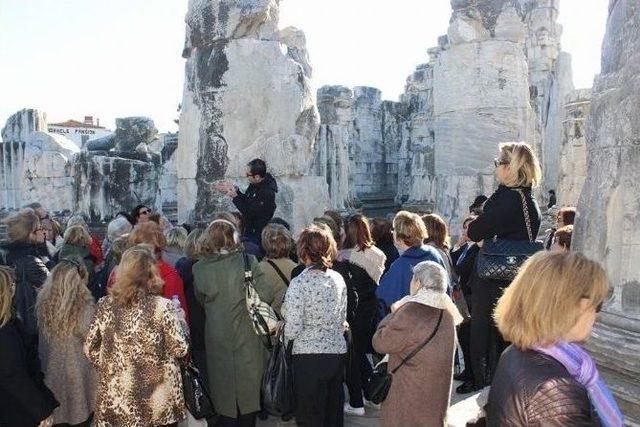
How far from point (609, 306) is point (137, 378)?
241cm

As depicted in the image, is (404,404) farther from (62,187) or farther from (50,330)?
(62,187)

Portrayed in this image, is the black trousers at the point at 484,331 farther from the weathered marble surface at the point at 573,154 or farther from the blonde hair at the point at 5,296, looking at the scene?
the weathered marble surface at the point at 573,154

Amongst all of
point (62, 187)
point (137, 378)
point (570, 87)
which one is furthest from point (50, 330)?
point (570, 87)

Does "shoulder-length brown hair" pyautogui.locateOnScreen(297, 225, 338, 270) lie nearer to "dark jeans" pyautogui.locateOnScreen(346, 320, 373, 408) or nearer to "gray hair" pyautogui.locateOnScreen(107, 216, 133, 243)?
"dark jeans" pyautogui.locateOnScreen(346, 320, 373, 408)

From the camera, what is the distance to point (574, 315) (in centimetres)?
182

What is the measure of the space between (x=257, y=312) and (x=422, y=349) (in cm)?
116

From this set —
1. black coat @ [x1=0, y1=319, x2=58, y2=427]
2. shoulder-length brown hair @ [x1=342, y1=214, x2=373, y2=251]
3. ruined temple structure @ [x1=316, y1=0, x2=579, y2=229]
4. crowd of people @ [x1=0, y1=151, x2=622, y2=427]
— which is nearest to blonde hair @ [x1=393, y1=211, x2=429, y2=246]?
crowd of people @ [x1=0, y1=151, x2=622, y2=427]

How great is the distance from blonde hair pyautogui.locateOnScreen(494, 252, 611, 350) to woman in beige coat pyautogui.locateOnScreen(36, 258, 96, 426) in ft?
8.43

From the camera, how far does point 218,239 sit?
397 cm

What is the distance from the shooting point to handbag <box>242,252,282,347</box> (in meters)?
3.90

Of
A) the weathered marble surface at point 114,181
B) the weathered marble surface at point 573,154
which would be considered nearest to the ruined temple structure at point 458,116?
the weathered marble surface at point 573,154

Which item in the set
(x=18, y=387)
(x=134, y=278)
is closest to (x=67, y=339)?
(x=18, y=387)

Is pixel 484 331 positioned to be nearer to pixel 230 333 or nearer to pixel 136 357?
pixel 230 333

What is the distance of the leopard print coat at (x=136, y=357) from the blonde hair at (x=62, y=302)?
0.30m
